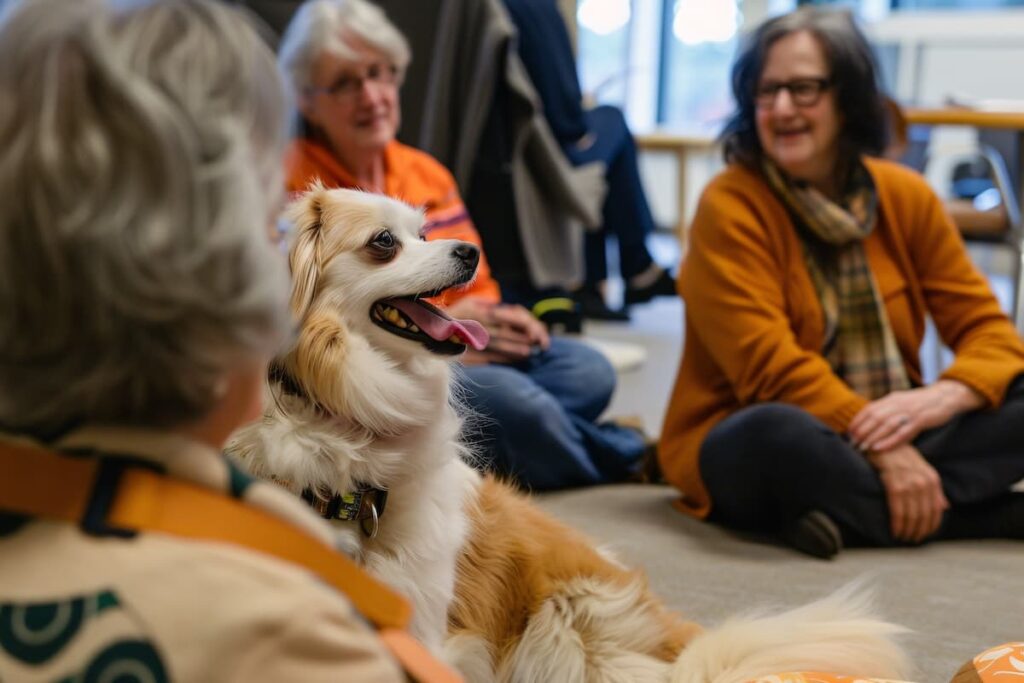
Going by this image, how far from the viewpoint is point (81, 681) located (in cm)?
56

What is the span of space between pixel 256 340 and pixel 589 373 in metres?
2.01

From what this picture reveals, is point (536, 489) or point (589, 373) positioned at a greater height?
point (589, 373)

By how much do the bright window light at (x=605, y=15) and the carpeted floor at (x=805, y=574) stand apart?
6075 millimetres

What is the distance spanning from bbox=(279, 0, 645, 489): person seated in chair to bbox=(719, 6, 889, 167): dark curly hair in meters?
0.62

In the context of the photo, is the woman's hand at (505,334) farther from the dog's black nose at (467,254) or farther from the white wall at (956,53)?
the white wall at (956,53)

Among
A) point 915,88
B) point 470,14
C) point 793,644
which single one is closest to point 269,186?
point 793,644

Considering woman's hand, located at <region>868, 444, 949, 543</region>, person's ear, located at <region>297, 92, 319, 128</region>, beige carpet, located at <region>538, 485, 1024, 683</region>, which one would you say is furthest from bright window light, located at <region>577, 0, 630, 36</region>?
woman's hand, located at <region>868, 444, 949, 543</region>

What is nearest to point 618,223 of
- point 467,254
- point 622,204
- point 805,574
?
point 622,204

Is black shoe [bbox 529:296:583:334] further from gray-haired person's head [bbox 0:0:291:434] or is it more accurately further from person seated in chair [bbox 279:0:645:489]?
gray-haired person's head [bbox 0:0:291:434]

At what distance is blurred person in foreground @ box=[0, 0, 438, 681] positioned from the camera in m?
0.54

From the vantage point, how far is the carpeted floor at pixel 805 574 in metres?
1.78

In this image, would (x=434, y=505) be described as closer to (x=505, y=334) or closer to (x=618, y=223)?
(x=505, y=334)

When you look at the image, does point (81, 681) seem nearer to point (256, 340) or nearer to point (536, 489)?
point (256, 340)

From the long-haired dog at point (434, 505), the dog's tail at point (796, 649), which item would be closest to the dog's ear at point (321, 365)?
the long-haired dog at point (434, 505)
